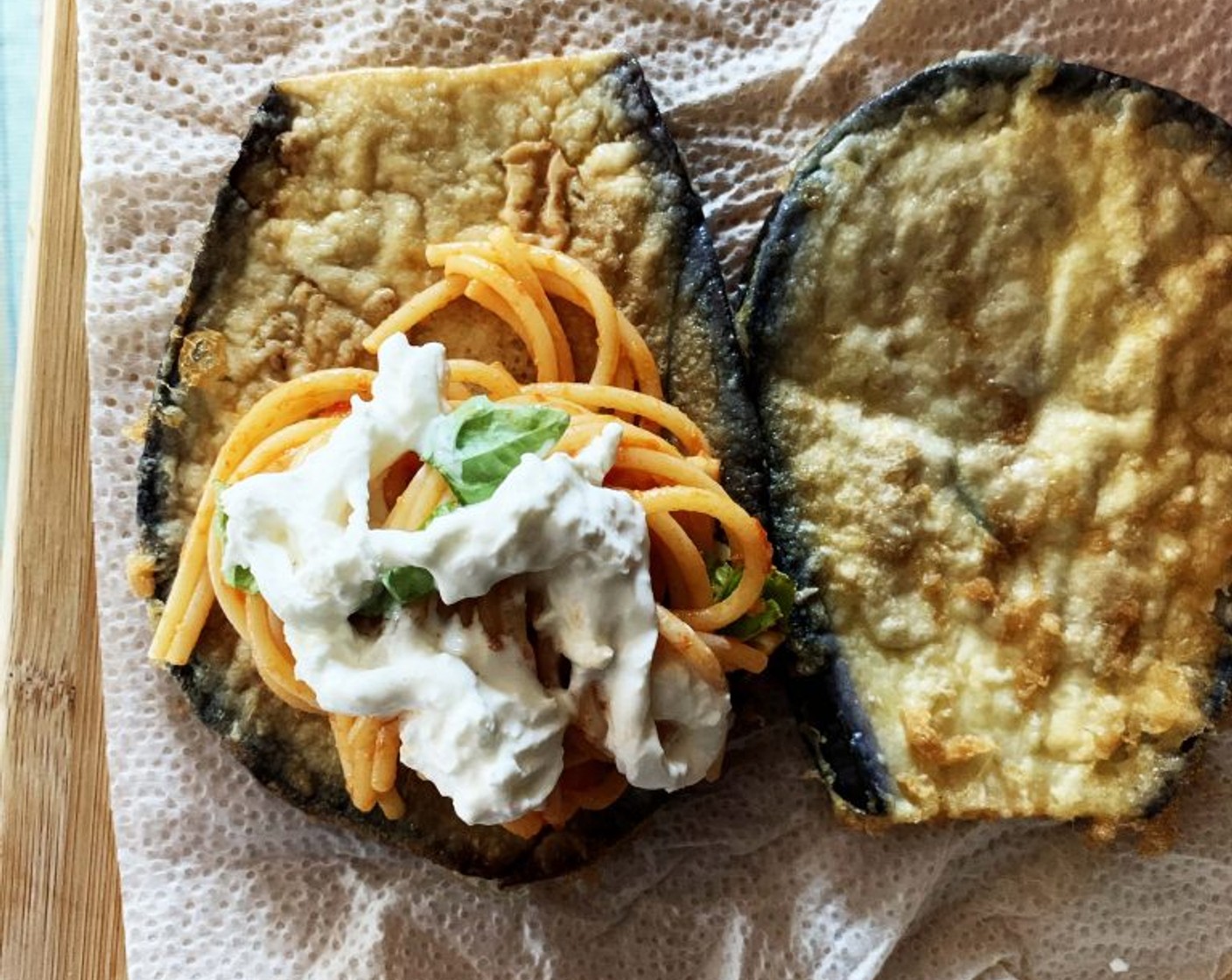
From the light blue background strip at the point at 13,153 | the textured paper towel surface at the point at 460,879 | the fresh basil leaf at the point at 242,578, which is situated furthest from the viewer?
the light blue background strip at the point at 13,153

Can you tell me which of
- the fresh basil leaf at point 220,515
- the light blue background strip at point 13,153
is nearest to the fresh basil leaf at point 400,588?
the fresh basil leaf at point 220,515

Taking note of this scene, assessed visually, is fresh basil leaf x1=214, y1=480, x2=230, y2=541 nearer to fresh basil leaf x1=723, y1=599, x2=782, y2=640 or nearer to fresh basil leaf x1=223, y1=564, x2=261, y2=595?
fresh basil leaf x1=223, y1=564, x2=261, y2=595

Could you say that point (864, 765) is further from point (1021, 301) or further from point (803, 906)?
point (1021, 301)

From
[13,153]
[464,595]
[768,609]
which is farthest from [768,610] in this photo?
[13,153]

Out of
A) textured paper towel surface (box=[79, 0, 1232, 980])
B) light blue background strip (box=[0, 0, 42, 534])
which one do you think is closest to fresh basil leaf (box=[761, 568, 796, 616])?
textured paper towel surface (box=[79, 0, 1232, 980])

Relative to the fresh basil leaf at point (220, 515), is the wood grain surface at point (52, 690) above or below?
below

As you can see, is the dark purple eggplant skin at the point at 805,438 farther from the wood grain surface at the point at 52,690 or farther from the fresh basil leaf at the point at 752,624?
the wood grain surface at the point at 52,690

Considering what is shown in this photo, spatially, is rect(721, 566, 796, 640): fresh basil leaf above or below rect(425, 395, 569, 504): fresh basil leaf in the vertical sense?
below
